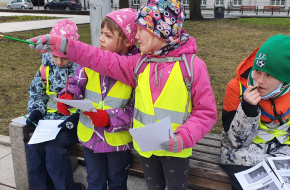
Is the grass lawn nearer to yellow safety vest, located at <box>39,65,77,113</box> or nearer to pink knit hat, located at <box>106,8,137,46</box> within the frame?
yellow safety vest, located at <box>39,65,77,113</box>

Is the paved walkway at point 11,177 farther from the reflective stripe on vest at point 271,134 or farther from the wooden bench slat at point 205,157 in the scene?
the reflective stripe on vest at point 271,134

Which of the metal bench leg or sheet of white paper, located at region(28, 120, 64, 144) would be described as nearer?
sheet of white paper, located at region(28, 120, 64, 144)

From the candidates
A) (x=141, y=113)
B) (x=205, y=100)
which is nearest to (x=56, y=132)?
(x=141, y=113)

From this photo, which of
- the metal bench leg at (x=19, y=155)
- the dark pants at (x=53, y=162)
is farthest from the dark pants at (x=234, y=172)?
the metal bench leg at (x=19, y=155)

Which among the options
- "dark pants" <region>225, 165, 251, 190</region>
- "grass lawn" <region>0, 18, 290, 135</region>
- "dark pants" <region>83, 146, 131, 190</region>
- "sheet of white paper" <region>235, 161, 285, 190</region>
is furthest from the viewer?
"grass lawn" <region>0, 18, 290, 135</region>

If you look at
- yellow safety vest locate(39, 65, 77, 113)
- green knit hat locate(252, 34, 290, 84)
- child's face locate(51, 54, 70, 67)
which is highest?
green knit hat locate(252, 34, 290, 84)

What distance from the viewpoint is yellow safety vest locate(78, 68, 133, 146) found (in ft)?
7.06

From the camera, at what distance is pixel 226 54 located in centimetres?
819

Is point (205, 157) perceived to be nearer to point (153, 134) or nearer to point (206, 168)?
point (206, 168)

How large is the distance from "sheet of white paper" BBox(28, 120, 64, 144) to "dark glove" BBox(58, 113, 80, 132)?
56 millimetres

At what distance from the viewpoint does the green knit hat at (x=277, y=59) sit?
1.83m

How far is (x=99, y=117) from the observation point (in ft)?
6.53

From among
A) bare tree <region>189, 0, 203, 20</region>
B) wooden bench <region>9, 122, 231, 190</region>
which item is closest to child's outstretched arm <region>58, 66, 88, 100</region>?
wooden bench <region>9, 122, 231, 190</region>

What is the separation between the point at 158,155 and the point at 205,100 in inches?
19.0
